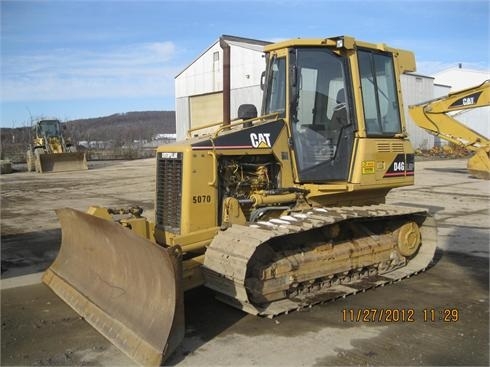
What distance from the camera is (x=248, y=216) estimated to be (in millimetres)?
6141

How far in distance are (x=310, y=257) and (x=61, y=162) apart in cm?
2493

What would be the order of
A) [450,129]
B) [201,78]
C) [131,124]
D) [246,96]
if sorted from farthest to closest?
[131,124] → [201,78] → [246,96] → [450,129]

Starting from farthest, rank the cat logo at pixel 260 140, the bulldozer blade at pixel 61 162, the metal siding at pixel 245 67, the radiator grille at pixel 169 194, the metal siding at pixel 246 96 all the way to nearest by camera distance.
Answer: the metal siding at pixel 246 96, the metal siding at pixel 245 67, the bulldozer blade at pixel 61 162, the cat logo at pixel 260 140, the radiator grille at pixel 169 194

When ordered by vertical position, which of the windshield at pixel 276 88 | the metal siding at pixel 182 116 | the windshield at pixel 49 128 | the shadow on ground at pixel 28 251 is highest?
the metal siding at pixel 182 116

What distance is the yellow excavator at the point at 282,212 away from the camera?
5180 millimetres

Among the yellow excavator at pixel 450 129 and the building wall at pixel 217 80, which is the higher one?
the building wall at pixel 217 80

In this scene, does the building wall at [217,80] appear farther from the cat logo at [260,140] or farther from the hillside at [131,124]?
the hillside at [131,124]

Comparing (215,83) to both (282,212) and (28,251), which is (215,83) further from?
(282,212)

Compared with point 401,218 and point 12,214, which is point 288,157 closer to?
point 401,218

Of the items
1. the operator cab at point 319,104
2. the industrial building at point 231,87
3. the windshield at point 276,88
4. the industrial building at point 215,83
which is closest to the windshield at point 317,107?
the operator cab at point 319,104

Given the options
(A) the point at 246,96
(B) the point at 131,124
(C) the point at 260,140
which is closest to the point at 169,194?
(C) the point at 260,140

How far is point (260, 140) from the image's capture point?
6086 mm

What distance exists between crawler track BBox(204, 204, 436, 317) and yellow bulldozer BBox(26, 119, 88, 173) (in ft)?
78.9

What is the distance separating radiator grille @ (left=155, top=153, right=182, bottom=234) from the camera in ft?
19.1
